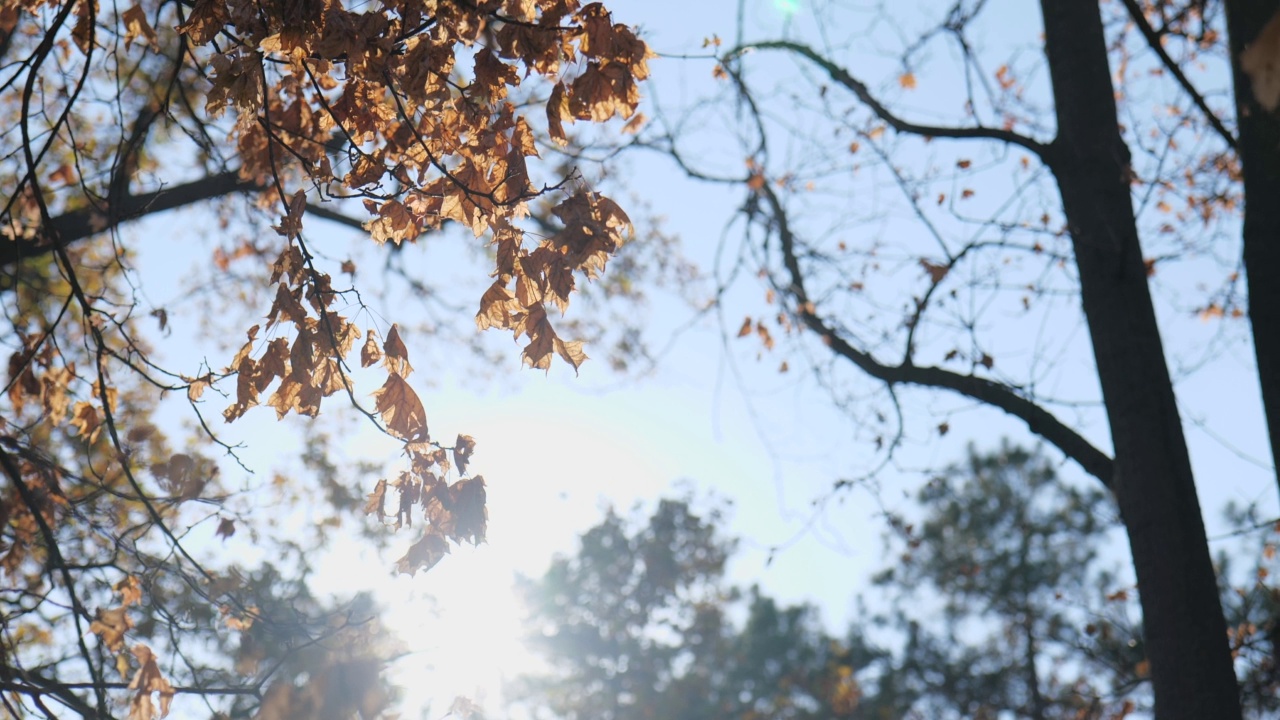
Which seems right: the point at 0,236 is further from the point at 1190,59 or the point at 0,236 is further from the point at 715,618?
the point at 715,618

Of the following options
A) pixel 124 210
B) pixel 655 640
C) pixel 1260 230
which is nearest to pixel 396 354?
pixel 124 210

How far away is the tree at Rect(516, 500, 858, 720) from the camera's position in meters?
29.2

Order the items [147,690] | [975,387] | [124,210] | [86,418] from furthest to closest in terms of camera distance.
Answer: [975,387]
[124,210]
[86,418]
[147,690]

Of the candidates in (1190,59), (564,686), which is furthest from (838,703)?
(1190,59)

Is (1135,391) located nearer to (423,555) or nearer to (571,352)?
(571,352)

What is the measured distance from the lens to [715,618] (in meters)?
30.0

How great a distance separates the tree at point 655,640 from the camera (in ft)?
95.8

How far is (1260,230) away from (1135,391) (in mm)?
816

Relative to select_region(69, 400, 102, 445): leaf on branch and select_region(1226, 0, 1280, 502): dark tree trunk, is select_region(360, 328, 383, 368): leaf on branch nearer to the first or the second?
select_region(69, 400, 102, 445): leaf on branch

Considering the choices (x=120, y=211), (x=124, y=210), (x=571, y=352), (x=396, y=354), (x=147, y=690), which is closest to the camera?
(x=571, y=352)

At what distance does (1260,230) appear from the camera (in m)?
4.21

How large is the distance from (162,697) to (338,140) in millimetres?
2333

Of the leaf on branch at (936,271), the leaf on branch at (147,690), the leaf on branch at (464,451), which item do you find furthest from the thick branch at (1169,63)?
the leaf on branch at (147,690)

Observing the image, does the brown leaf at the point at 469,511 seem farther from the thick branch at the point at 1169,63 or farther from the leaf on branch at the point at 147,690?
the thick branch at the point at 1169,63
